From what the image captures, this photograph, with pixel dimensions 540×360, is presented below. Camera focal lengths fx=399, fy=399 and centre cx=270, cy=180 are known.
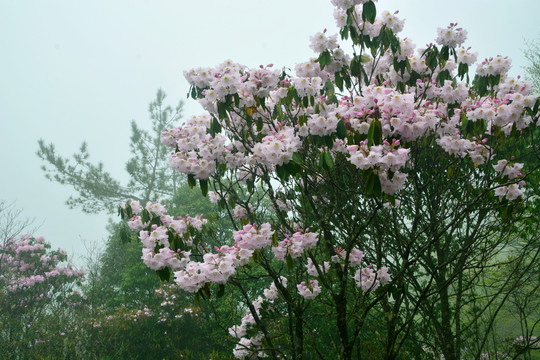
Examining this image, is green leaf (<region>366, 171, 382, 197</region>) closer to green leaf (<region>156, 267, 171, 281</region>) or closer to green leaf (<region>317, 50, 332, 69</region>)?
green leaf (<region>317, 50, 332, 69</region>)

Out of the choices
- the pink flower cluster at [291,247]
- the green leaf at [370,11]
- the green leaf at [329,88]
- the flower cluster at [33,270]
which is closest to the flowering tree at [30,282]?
the flower cluster at [33,270]

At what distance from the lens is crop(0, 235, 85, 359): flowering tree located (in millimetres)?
9413

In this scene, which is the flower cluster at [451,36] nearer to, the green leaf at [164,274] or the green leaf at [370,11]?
the green leaf at [370,11]

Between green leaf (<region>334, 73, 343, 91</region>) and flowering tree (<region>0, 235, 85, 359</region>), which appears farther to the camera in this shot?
flowering tree (<region>0, 235, 85, 359</region>)

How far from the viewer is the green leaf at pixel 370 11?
2.90 metres

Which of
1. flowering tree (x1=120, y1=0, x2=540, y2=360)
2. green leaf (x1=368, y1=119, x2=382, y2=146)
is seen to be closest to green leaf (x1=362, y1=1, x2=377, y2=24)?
flowering tree (x1=120, y1=0, x2=540, y2=360)

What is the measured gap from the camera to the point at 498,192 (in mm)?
3266

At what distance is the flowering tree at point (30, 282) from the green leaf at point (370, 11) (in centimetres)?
902

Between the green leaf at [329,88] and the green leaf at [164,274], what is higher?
the green leaf at [329,88]

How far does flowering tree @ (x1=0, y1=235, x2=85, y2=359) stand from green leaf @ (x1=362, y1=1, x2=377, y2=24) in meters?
9.02

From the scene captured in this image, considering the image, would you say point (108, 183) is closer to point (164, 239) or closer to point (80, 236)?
point (80, 236)

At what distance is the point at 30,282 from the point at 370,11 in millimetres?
10566

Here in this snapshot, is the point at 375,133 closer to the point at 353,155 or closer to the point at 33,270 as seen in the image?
the point at 353,155

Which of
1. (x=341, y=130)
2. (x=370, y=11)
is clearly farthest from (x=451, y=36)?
(x=341, y=130)
